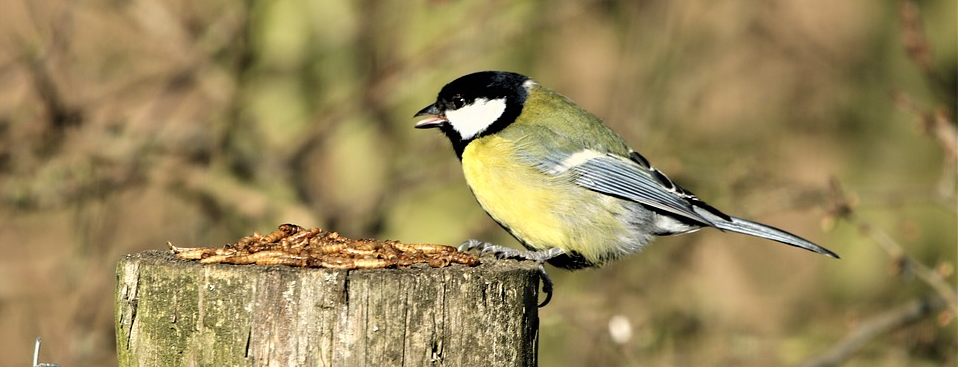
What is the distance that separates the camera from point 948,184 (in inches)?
176

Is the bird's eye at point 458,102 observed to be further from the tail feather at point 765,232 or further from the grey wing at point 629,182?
the tail feather at point 765,232

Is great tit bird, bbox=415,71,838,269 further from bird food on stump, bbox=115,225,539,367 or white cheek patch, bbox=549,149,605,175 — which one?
bird food on stump, bbox=115,225,539,367

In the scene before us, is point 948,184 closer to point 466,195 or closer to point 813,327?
point 813,327

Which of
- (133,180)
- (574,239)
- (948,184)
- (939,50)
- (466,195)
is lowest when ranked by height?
(574,239)

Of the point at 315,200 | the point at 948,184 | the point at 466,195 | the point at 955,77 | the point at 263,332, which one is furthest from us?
the point at 466,195

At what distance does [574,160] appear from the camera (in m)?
3.97

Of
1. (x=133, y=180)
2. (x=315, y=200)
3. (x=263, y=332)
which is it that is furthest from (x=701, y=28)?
(x=263, y=332)

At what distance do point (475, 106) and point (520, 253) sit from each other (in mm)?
829

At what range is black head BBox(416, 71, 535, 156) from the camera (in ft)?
13.5

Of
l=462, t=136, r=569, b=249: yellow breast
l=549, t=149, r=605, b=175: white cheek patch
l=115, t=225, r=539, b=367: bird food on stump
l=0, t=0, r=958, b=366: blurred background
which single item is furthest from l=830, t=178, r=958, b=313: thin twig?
l=115, t=225, r=539, b=367: bird food on stump

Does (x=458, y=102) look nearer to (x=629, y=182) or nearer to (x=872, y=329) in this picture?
(x=629, y=182)

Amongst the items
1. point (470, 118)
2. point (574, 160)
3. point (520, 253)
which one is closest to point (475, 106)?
point (470, 118)

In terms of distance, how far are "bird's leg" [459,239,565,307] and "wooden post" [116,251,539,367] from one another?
1.12 metres

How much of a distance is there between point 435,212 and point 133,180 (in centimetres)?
182
